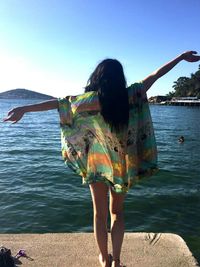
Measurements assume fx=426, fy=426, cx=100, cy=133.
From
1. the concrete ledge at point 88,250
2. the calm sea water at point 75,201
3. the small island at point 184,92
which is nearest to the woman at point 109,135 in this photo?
the concrete ledge at point 88,250

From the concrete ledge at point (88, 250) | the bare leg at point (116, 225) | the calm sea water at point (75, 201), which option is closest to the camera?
the bare leg at point (116, 225)

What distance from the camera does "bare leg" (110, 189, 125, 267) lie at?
14.0 feet

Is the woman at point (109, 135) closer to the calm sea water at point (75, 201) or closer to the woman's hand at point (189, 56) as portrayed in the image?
the woman's hand at point (189, 56)

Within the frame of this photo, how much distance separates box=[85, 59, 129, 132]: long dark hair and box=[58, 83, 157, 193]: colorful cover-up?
0.08 metres

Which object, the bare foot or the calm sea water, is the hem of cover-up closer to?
the bare foot

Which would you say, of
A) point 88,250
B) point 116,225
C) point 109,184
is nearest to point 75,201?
point 88,250

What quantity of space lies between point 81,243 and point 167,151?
21.3 m

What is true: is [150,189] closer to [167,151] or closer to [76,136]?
[76,136]

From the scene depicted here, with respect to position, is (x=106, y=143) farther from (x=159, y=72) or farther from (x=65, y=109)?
(x=159, y=72)

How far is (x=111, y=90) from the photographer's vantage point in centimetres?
407

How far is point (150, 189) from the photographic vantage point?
1357cm

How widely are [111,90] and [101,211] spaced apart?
1211mm

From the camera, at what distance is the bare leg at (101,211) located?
166 inches

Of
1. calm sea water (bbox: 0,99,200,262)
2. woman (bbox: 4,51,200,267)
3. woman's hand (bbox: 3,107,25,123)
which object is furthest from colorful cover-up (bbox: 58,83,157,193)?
calm sea water (bbox: 0,99,200,262)
